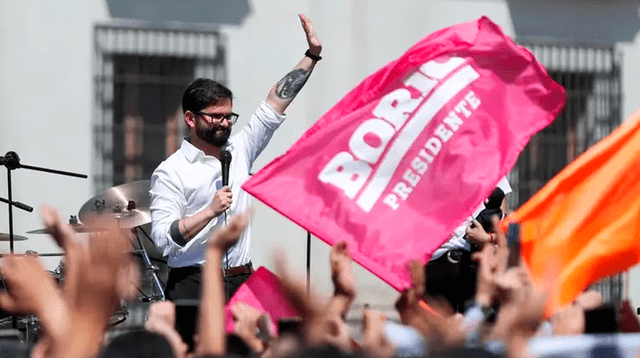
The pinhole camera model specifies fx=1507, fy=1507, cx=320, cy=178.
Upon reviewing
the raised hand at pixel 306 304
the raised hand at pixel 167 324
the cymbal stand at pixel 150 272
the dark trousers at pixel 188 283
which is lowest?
the cymbal stand at pixel 150 272

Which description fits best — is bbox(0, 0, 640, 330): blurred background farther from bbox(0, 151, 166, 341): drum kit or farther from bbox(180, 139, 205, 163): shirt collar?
bbox(180, 139, 205, 163): shirt collar

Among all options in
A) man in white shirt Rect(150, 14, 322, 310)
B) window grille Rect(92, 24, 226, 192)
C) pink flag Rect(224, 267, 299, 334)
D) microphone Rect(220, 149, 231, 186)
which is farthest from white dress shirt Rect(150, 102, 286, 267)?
window grille Rect(92, 24, 226, 192)

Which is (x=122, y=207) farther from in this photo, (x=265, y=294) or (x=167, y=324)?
(x=167, y=324)

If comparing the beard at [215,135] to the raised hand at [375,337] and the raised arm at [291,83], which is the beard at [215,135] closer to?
the raised arm at [291,83]

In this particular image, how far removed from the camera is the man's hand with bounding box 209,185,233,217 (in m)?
6.69

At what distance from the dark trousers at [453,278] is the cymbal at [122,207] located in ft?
7.53

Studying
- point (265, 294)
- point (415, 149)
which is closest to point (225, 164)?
point (265, 294)

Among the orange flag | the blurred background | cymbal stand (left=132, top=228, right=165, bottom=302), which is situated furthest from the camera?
the blurred background

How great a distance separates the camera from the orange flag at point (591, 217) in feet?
21.6

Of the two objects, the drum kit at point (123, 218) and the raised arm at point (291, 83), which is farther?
the drum kit at point (123, 218)

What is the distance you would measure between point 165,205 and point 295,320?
7.04 feet

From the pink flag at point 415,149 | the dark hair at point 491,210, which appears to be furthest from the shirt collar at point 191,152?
the dark hair at point 491,210

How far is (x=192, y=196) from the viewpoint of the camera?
712 cm

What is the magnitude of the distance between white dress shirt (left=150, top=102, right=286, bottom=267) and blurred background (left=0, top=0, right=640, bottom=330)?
412 centimetres
